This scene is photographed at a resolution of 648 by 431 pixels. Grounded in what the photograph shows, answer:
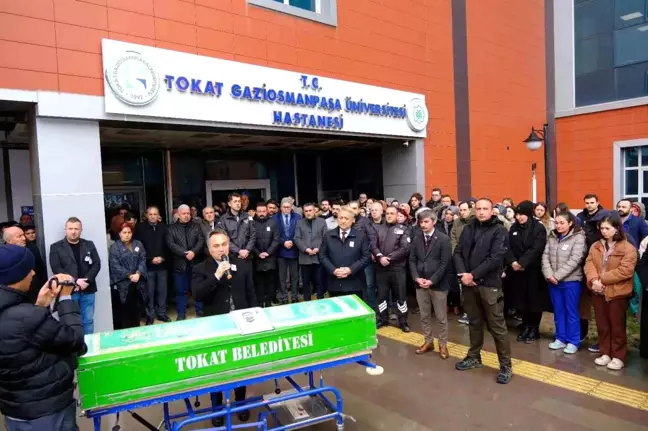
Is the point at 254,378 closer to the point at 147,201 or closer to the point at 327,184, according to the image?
the point at 147,201

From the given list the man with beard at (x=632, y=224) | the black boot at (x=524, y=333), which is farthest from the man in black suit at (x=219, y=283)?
the man with beard at (x=632, y=224)

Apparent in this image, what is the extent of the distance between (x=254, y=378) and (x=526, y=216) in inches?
165

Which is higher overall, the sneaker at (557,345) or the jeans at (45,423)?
the jeans at (45,423)

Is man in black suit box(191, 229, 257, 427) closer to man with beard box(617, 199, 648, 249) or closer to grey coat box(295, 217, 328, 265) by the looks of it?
grey coat box(295, 217, 328, 265)

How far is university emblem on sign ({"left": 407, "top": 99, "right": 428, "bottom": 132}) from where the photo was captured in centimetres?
1025

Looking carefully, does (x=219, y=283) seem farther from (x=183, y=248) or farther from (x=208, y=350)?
(x=183, y=248)

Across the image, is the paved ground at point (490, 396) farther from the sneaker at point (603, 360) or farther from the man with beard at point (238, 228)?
the man with beard at point (238, 228)

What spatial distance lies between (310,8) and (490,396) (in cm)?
755

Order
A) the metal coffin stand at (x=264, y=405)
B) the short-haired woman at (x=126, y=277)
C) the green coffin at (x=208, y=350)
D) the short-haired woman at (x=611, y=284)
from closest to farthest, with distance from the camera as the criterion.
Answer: the green coffin at (x=208, y=350)
the metal coffin stand at (x=264, y=405)
the short-haired woman at (x=611, y=284)
the short-haired woman at (x=126, y=277)

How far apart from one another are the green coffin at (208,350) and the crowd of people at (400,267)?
26cm

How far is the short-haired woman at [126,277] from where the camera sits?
249 inches

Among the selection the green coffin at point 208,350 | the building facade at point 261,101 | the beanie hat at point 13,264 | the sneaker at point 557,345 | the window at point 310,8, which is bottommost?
the sneaker at point 557,345

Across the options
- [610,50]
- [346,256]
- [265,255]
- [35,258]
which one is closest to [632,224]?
[346,256]

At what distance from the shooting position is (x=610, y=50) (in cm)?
1438
